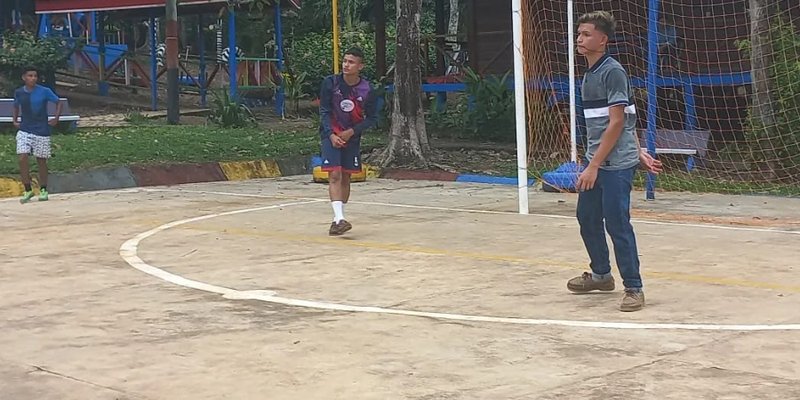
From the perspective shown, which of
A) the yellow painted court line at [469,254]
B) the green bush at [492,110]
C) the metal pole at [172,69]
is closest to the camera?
the yellow painted court line at [469,254]

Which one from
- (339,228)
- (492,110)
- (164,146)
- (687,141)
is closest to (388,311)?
(339,228)

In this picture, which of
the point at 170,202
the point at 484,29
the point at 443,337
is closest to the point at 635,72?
the point at 484,29

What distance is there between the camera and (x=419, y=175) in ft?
55.3

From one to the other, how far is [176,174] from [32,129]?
10.4 feet

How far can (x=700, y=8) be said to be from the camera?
1816 centimetres

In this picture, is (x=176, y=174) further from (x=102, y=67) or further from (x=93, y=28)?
(x=93, y=28)

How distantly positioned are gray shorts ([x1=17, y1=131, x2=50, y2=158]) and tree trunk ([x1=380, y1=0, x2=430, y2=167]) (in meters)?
5.85

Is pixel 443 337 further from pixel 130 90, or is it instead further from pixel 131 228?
pixel 130 90

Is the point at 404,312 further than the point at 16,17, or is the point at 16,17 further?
the point at 16,17

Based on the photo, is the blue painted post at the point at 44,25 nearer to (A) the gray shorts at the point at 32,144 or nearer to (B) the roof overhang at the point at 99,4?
(B) the roof overhang at the point at 99,4

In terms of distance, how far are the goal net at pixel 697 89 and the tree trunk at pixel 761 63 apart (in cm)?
1

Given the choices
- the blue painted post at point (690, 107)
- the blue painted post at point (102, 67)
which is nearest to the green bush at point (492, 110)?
the blue painted post at point (690, 107)

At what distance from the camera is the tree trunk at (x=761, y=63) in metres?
14.1

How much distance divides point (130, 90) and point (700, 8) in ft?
55.2
